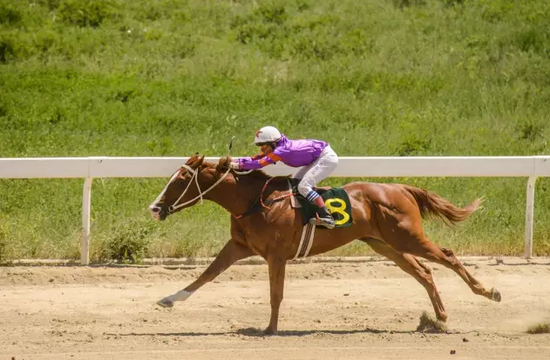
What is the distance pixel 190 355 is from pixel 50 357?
1.16m

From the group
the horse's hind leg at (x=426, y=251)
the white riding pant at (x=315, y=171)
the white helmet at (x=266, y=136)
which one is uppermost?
the white helmet at (x=266, y=136)

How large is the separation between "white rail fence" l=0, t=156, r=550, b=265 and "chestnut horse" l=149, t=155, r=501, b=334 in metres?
2.30

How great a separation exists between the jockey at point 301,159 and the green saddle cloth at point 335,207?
0.07 m

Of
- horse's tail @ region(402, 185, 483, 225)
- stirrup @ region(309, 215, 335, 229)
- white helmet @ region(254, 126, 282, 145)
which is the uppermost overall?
white helmet @ region(254, 126, 282, 145)

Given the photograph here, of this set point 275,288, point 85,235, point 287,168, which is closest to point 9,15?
point 85,235

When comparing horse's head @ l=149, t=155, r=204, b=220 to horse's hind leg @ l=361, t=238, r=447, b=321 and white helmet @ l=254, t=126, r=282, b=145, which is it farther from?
horse's hind leg @ l=361, t=238, r=447, b=321

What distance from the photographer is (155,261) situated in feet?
39.4

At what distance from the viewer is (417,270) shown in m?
9.59

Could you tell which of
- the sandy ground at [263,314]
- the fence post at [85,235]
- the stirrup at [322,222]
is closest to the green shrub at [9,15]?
the fence post at [85,235]

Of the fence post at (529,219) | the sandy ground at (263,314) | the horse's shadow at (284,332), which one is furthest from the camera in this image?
the fence post at (529,219)

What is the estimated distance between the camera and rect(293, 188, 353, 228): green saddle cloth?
9.28m

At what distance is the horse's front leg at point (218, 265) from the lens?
9086mm

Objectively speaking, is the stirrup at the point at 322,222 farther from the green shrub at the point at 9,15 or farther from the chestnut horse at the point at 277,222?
the green shrub at the point at 9,15

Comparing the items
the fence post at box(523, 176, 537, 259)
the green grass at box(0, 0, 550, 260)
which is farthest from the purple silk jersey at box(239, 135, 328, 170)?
the fence post at box(523, 176, 537, 259)
